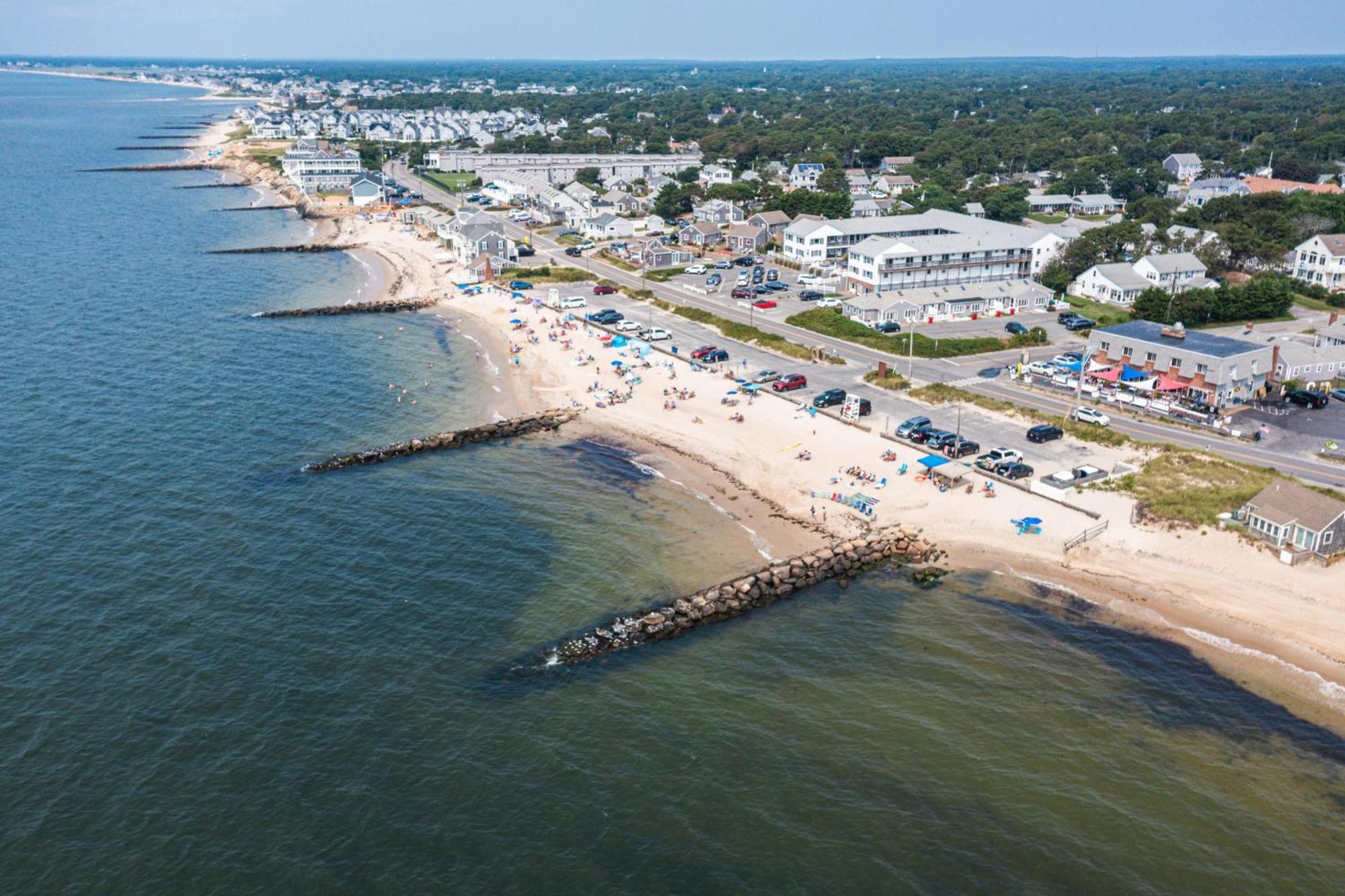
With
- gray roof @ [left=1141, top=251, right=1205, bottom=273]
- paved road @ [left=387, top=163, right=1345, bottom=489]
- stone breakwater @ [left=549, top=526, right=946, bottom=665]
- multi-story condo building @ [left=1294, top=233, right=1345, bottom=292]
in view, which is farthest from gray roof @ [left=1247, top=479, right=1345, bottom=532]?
multi-story condo building @ [left=1294, top=233, right=1345, bottom=292]

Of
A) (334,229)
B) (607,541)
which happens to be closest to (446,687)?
(607,541)

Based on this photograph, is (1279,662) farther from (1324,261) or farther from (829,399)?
(1324,261)

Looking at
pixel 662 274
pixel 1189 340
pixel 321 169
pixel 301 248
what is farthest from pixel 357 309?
pixel 321 169

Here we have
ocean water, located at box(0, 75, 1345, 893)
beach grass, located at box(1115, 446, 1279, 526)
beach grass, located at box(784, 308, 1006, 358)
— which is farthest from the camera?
beach grass, located at box(784, 308, 1006, 358)

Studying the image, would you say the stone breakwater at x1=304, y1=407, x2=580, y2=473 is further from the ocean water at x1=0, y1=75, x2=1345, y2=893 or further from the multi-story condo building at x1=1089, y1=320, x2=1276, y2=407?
the multi-story condo building at x1=1089, y1=320, x2=1276, y2=407

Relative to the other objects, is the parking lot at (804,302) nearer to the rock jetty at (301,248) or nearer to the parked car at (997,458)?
the parked car at (997,458)

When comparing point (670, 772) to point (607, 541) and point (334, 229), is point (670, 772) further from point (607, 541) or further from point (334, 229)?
point (334, 229)

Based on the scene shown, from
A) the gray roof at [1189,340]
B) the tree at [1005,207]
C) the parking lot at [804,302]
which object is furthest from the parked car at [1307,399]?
the tree at [1005,207]
